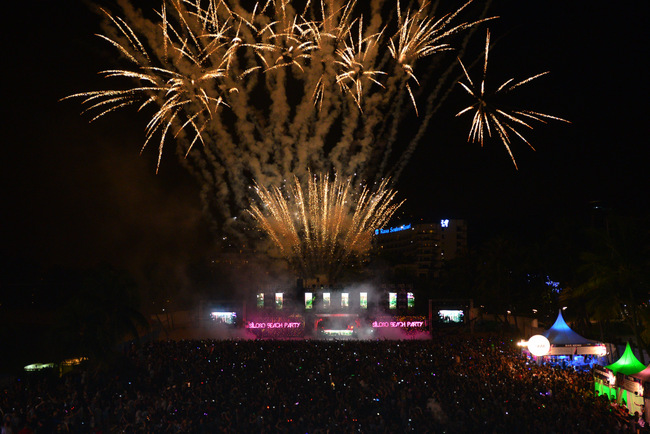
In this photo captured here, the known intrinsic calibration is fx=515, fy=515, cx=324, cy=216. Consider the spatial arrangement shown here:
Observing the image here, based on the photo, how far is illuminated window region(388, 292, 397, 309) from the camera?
103ft

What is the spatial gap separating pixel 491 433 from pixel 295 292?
838 inches

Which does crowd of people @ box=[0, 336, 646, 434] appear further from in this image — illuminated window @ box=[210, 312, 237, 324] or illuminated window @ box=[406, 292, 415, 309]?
illuminated window @ box=[406, 292, 415, 309]

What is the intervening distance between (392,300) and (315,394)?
1817 centimetres

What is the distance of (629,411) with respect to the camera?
13.7m


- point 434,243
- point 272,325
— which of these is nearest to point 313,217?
point 272,325

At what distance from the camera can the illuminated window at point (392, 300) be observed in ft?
103

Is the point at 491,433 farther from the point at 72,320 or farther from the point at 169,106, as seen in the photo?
the point at 72,320

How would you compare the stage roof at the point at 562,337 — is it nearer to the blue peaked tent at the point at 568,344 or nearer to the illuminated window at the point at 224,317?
the blue peaked tent at the point at 568,344

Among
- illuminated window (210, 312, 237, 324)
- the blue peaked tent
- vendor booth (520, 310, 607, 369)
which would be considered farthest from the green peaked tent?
illuminated window (210, 312, 237, 324)

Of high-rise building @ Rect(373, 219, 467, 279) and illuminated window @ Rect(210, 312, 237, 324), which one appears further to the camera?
high-rise building @ Rect(373, 219, 467, 279)

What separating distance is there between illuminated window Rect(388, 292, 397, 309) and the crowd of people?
11931 mm

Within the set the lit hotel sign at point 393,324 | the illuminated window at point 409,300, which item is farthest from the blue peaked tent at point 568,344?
the illuminated window at point 409,300

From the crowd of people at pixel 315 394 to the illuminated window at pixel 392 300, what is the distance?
11.9m

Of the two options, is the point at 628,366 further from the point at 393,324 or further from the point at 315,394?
the point at 393,324
